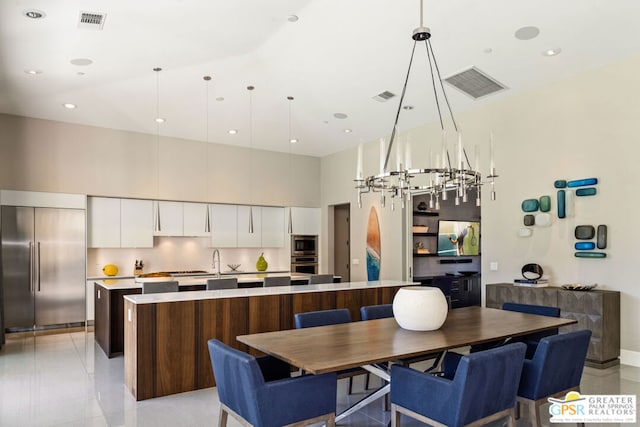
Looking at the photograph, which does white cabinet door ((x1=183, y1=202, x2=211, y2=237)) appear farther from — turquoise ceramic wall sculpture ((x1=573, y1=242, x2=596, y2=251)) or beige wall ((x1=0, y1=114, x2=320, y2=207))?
turquoise ceramic wall sculpture ((x1=573, y1=242, x2=596, y2=251))

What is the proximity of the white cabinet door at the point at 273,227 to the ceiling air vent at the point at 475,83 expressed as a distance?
15.4 ft

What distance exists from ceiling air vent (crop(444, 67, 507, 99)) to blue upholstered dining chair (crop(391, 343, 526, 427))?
4148 mm

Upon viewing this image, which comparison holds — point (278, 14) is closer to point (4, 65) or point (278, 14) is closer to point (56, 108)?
point (4, 65)

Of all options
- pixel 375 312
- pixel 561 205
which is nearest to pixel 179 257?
pixel 375 312

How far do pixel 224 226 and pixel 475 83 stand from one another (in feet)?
17.1

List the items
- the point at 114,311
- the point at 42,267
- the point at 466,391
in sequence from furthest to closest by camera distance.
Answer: the point at 42,267
the point at 114,311
the point at 466,391

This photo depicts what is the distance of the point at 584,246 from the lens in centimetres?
533

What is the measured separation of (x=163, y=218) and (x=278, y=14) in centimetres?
444

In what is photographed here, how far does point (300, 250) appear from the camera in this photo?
9.66 metres

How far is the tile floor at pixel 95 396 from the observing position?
11.5 feet

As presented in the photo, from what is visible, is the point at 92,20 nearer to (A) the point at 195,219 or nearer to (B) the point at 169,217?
(B) the point at 169,217

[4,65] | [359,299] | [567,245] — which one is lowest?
[359,299]

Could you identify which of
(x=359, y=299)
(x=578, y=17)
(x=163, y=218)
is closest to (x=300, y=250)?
(x=163, y=218)

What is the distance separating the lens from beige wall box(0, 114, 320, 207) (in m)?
7.13
